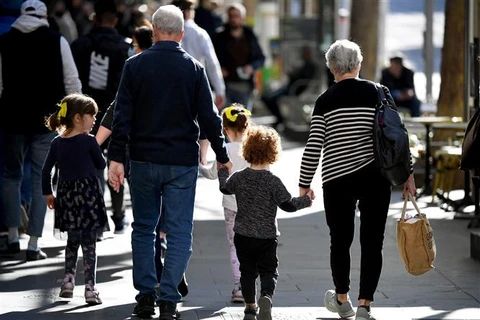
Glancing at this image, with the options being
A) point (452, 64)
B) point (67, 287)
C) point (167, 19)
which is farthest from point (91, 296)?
point (452, 64)

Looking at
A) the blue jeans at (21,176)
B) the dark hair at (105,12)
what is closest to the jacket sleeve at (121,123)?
the blue jeans at (21,176)

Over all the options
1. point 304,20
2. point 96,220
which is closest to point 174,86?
point 96,220

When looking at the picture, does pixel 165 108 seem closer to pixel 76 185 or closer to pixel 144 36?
pixel 76 185

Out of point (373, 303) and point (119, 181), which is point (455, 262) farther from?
point (119, 181)

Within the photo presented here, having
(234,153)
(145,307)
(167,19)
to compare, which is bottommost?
(145,307)

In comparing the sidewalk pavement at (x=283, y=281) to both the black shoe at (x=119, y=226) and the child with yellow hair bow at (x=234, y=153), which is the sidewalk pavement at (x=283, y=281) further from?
the child with yellow hair bow at (x=234, y=153)

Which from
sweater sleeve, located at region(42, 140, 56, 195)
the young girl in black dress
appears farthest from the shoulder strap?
sweater sleeve, located at region(42, 140, 56, 195)

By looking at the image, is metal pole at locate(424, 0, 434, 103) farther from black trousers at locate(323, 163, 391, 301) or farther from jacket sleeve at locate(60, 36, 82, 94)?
black trousers at locate(323, 163, 391, 301)

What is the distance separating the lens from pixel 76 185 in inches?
344

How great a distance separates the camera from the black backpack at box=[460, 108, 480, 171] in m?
8.25

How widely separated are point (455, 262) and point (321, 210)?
12.0ft

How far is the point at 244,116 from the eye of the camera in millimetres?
8555

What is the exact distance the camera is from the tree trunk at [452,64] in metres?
15.9

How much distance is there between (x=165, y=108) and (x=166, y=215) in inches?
25.8
